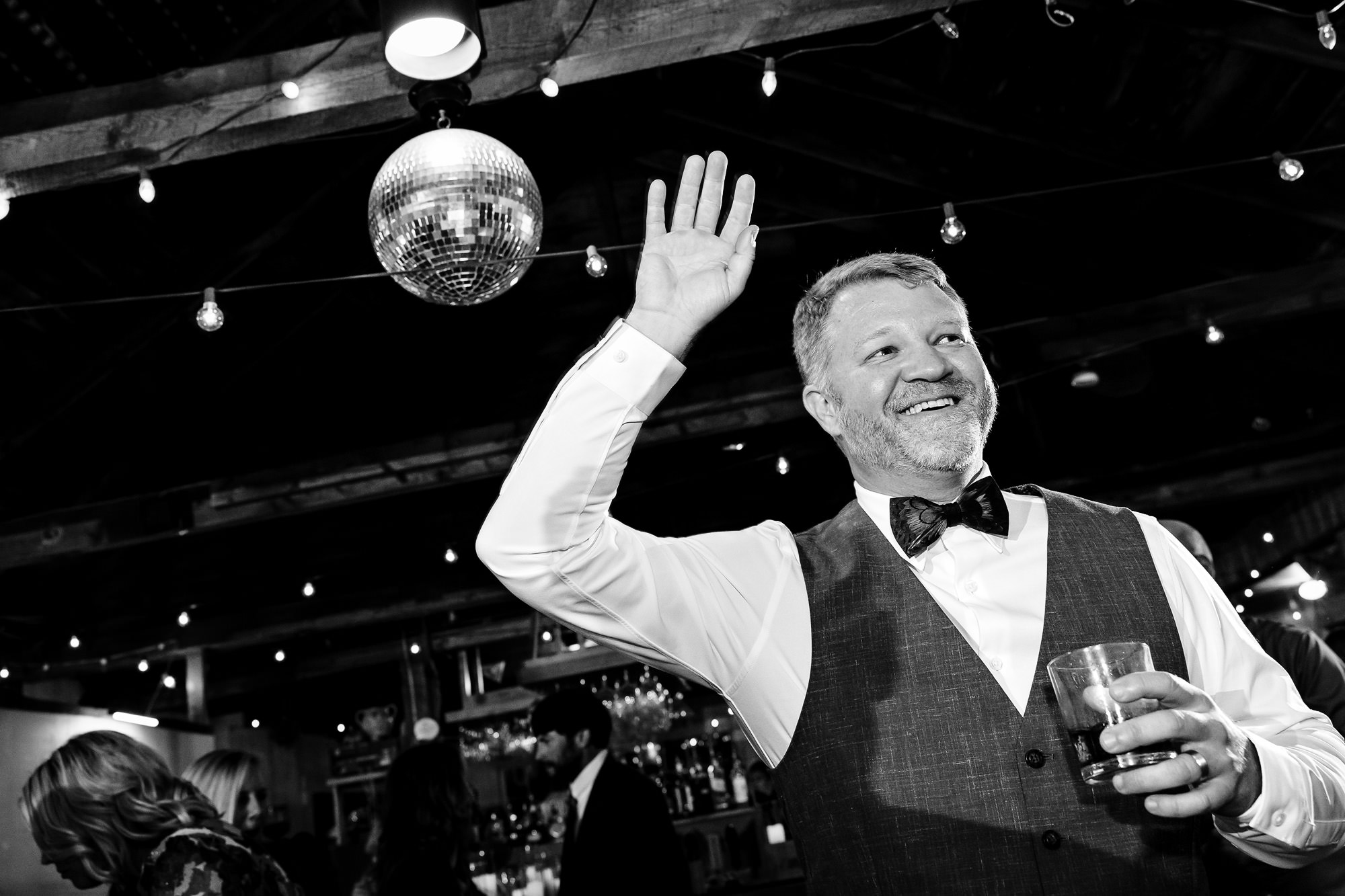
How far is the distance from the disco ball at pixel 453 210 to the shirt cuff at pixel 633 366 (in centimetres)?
140

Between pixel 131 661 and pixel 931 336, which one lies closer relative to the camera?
pixel 931 336

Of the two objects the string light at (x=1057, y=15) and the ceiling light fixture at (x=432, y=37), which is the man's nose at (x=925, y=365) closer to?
the ceiling light fixture at (x=432, y=37)

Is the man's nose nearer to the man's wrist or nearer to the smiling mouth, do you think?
the smiling mouth

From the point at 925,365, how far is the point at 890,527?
0.77ft

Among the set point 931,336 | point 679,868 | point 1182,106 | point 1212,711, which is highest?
point 1182,106

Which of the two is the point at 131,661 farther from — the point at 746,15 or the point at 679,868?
the point at 746,15

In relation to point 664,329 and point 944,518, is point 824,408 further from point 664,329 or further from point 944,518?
point 664,329

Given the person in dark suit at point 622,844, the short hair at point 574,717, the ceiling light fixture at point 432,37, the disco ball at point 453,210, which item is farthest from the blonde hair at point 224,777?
the ceiling light fixture at point 432,37

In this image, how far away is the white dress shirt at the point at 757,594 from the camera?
1.15 meters

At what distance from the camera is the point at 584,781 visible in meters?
3.88

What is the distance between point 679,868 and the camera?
3.39 metres

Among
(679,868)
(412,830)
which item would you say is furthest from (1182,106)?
(412,830)

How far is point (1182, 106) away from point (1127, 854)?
4185 millimetres

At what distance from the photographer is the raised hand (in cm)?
120
